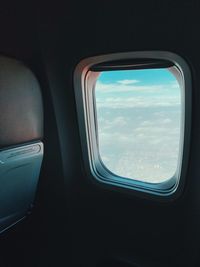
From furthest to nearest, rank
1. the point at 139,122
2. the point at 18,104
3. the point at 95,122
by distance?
the point at 95,122 < the point at 139,122 < the point at 18,104

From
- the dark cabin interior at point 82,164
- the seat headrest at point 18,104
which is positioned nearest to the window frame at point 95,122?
the dark cabin interior at point 82,164

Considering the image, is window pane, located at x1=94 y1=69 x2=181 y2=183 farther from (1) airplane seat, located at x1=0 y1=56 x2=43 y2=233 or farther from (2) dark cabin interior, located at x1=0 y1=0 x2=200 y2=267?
(1) airplane seat, located at x1=0 y1=56 x2=43 y2=233

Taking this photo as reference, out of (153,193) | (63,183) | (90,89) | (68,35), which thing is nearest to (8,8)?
(68,35)

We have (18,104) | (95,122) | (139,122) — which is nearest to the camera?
(18,104)

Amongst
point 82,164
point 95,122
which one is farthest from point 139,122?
point 82,164

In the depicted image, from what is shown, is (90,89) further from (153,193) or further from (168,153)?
(153,193)

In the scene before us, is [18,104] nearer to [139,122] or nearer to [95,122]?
[95,122]
